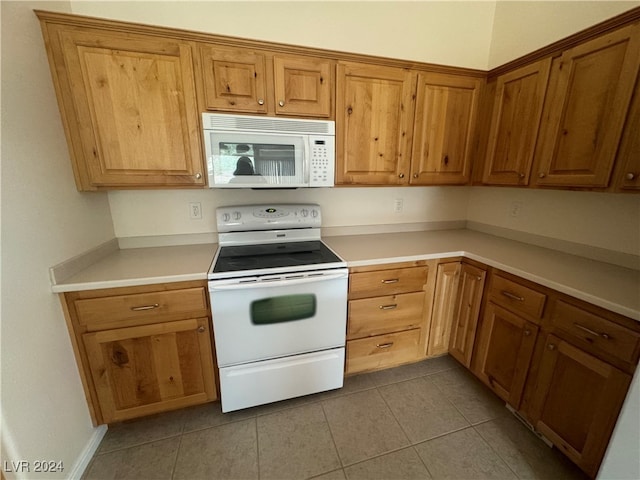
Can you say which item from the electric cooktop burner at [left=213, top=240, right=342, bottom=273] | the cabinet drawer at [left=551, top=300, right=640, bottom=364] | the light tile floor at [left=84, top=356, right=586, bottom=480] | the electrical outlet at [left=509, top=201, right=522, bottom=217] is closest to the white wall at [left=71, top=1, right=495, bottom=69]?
the electrical outlet at [left=509, top=201, right=522, bottom=217]

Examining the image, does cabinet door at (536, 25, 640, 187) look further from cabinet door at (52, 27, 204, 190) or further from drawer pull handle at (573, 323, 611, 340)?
cabinet door at (52, 27, 204, 190)

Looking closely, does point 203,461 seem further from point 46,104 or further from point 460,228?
point 460,228

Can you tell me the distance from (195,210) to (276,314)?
958 mm

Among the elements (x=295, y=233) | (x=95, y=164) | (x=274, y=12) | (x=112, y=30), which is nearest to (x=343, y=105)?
(x=274, y=12)

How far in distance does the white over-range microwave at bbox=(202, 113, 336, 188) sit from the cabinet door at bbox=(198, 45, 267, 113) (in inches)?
2.9

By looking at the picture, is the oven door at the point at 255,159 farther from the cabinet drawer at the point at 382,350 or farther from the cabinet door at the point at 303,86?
the cabinet drawer at the point at 382,350

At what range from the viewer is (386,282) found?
5.36 feet

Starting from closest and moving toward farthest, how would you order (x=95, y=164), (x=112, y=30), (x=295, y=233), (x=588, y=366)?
(x=588, y=366) → (x=112, y=30) → (x=95, y=164) → (x=295, y=233)

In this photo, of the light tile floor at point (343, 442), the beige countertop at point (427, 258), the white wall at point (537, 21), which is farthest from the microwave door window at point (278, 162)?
the white wall at point (537, 21)

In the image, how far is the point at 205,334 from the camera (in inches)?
55.3

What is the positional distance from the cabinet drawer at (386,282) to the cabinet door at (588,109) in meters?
0.93

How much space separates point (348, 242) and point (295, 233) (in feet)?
1.35

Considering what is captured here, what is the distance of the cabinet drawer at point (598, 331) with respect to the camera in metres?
0.99

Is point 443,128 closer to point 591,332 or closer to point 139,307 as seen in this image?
point 591,332
